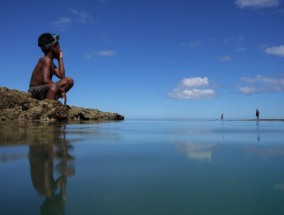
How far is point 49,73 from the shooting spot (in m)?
15.7

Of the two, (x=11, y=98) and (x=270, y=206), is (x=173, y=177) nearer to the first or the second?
(x=270, y=206)

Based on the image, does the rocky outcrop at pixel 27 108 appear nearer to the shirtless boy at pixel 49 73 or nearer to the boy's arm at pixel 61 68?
the shirtless boy at pixel 49 73

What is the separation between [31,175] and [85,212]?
97 centimetres

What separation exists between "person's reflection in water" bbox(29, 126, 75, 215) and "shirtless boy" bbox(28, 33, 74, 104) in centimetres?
1253

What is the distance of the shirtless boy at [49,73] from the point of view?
1548 cm

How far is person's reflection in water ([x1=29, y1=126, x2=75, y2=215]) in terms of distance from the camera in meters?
1.61

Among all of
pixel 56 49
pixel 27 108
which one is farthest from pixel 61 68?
pixel 27 108

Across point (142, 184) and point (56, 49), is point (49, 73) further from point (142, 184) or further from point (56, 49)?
point (142, 184)

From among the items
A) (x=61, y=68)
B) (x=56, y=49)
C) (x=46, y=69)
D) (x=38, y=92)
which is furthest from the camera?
(x=38, y=92)

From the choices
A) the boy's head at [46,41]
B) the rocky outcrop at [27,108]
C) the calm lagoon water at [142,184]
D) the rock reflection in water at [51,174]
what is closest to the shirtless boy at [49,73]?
the boy's head at [46,41]

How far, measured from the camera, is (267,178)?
2.20 metres

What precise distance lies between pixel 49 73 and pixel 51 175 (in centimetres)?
1422

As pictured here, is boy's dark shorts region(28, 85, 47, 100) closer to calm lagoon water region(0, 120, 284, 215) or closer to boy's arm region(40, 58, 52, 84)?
boy's arm region(40, 58, 52, 84)

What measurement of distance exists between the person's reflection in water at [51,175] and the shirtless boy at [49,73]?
12530 mm
